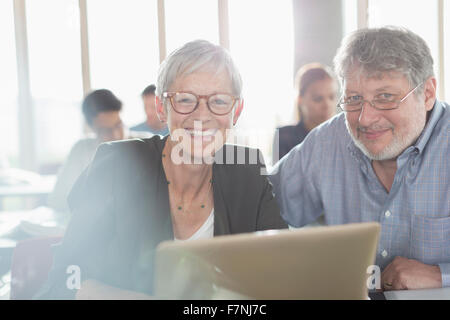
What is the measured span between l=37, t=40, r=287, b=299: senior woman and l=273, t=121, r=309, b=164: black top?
196cm

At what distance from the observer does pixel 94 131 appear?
363 centimetres

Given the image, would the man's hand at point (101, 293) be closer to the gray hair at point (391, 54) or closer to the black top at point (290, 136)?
the gray hair at point (391, 54)

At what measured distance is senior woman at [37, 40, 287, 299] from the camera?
52.0 inches

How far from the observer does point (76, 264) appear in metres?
1.30

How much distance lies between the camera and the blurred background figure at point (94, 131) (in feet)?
11.2

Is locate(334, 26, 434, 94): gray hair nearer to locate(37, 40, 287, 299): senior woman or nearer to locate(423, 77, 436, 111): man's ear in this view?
locate(423, 77, 436, 111): man's ear

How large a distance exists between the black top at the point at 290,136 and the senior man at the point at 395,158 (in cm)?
174

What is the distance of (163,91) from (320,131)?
28.6 inches

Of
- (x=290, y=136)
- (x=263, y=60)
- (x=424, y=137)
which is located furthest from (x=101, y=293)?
(x=263, y=60)

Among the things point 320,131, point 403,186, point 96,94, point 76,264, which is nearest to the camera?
point 76,264

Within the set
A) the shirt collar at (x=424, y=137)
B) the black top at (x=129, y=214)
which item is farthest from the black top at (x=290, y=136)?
the black top at (x=129, y=214)

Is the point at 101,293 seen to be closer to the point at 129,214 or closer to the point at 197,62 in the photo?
the point at 129,214

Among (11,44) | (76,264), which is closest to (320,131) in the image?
(76,264)
